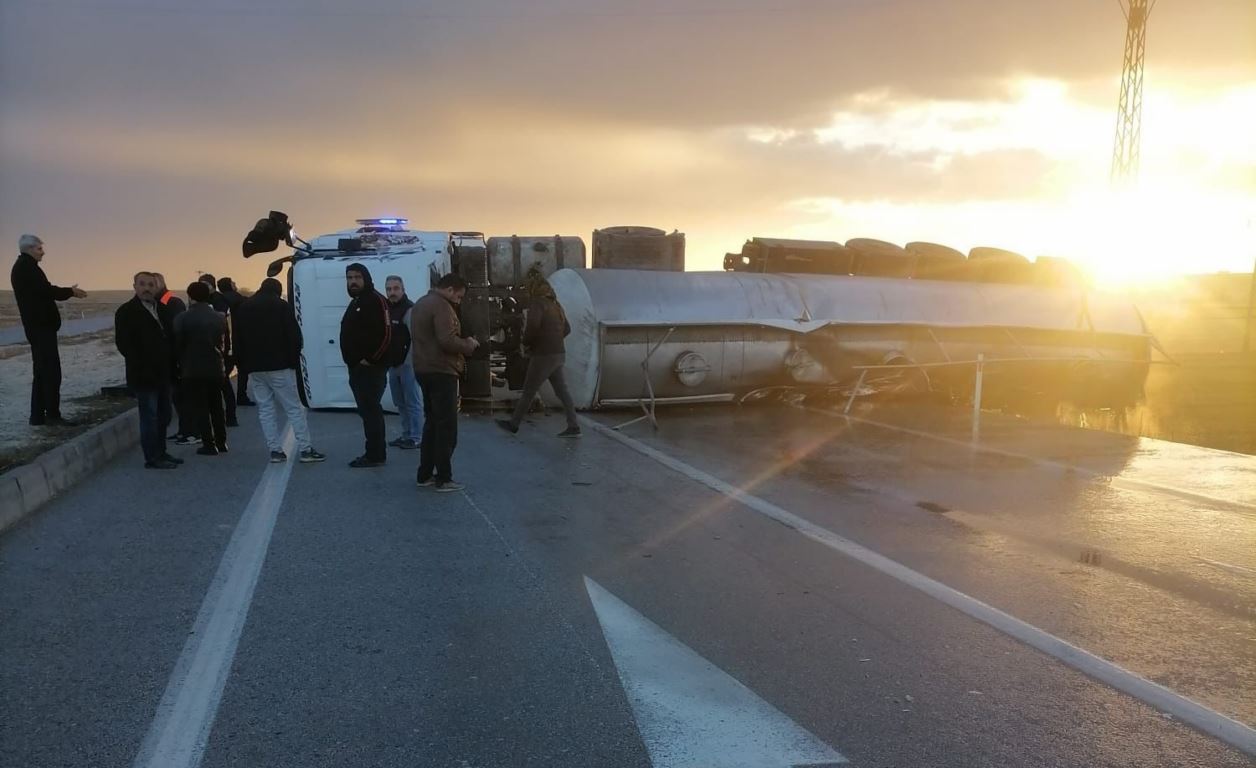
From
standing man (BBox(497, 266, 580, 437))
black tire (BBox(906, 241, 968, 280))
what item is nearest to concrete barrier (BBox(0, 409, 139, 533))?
standing man (BBox(497, 266, 580, 437))

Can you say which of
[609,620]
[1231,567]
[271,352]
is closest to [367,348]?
[271,352]

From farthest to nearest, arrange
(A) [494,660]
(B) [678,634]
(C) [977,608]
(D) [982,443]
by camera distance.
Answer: (D) [982,443] → (C) [977,608] → (B) [678,634] → (A) [494,660]

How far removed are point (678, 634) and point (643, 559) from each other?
4.45 feet

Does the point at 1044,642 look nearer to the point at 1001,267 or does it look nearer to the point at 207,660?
the point at 207,660

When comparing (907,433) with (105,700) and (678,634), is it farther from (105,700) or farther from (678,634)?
(105,700)

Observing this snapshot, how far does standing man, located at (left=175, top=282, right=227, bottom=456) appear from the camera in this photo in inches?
368

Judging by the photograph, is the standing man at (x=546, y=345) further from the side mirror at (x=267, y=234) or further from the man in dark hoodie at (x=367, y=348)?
the side mirror at (x=267, y=234)

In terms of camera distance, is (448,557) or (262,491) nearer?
(448,557)

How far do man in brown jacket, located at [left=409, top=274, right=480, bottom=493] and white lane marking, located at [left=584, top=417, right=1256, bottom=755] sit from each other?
2646 millimetres

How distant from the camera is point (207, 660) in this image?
4211mm

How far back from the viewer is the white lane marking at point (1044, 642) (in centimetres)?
370

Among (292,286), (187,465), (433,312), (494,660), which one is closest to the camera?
(494,660)

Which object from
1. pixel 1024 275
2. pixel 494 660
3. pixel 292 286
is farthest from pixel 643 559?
pixel 1024 275

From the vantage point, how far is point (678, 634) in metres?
4.59
